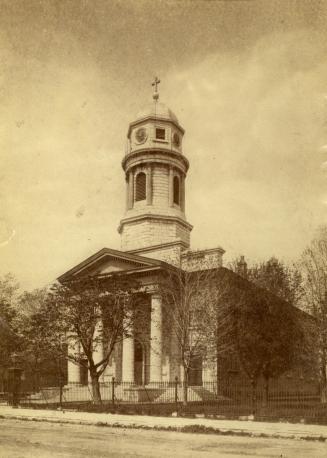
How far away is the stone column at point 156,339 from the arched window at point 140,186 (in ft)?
33.4

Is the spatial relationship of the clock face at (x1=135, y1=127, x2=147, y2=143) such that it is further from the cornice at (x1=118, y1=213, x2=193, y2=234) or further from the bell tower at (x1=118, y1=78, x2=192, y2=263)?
the cornice at (x1=118, y1=213, x2=193, y2=234)

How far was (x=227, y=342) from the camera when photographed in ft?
98.1

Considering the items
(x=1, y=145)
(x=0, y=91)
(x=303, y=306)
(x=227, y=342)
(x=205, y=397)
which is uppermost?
(x=0, y=91)

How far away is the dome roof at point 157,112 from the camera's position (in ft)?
139

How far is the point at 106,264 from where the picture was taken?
39.0 metres

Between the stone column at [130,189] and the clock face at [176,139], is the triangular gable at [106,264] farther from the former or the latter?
the clock face at [176,139]

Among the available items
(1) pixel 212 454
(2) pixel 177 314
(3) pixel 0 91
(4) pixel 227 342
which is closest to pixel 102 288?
(2) pixel 177 314

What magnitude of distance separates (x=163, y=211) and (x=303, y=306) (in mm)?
14858

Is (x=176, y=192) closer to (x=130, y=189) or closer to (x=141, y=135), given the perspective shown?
(x=130, y=189)

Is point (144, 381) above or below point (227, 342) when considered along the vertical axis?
below

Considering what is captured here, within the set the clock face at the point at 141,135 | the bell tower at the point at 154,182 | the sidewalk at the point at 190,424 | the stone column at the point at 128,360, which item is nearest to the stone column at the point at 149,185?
the bell tower at the point at 154,182

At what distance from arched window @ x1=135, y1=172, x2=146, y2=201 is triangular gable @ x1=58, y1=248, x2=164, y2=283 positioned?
6472mm

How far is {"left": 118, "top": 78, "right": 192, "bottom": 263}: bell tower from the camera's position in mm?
41219

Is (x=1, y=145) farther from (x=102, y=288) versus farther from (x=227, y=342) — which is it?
(x=227, y=342)
